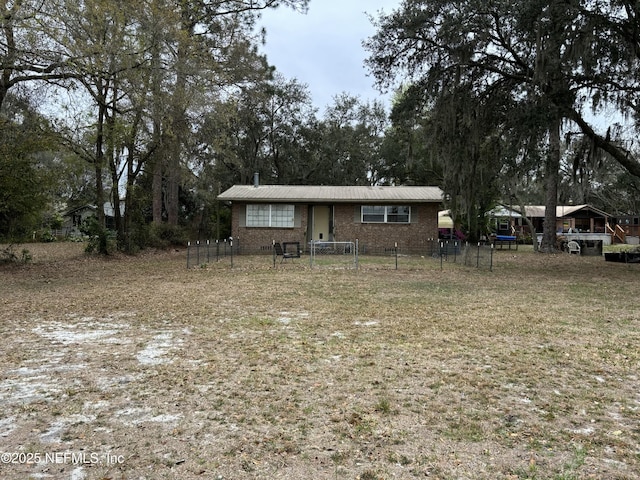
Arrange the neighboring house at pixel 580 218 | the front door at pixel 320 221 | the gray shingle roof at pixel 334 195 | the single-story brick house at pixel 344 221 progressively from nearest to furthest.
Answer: the gray shingle roof at pixel 334 195, the single-story brick house at pixel 344 221, the front door at pixel 320 221, the neighboring house at pixel 580 218

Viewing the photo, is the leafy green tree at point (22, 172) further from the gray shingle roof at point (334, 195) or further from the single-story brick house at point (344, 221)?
the single-story brick house at point (344, 221)

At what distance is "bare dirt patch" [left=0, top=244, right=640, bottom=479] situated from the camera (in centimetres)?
256

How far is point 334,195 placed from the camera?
68.6 feet

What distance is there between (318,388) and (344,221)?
17.3 meters

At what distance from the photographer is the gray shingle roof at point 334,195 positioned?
2020cm

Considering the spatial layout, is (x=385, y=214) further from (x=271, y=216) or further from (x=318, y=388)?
(x=318, y=388)

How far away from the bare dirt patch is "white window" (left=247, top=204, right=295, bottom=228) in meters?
12.7

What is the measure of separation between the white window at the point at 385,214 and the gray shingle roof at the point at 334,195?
56 centimetres

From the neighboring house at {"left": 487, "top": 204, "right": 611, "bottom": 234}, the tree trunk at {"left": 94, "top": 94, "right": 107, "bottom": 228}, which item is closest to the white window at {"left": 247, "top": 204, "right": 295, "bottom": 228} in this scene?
the tree trunk at {"left": 94, "top": 94, "right": 107, "bottom": 228}

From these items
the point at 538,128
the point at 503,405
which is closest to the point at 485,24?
the point at 538,128

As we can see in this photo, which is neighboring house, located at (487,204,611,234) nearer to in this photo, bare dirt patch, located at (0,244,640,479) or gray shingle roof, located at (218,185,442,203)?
gray shingle roof, located at (218,185,442,203)

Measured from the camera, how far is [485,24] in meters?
11.9

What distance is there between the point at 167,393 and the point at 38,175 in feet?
39.2

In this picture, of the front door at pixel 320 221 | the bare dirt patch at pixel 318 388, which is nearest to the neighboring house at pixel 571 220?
the front door at pixel 320 221
